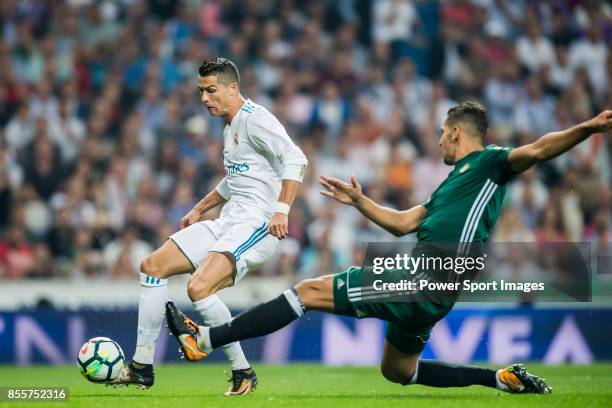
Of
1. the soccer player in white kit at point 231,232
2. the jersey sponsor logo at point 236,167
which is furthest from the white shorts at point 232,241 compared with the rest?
the jersey sponsor logo at point 236,167

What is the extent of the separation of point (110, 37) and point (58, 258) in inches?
157

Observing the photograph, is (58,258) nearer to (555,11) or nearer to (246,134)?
(246,134)

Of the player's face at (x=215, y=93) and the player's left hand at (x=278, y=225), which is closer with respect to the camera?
the player's left hand at (x=278, y=225)

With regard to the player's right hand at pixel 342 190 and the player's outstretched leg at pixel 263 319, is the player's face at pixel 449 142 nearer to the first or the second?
the player's right hand at pixel 342 190

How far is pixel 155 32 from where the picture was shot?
15.7 meters

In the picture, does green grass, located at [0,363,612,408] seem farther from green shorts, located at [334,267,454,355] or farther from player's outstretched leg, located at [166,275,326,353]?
green shorts, located at [334,267,454,355]

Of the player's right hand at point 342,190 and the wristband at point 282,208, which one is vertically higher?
the player's right hand at point 342,190

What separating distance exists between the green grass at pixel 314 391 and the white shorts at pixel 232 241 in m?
0.92

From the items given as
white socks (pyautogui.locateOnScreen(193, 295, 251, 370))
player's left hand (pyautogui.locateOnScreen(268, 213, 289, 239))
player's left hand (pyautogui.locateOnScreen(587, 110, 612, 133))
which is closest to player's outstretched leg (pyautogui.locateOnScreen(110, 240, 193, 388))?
white socks (pyautogui.locateOnScreen(193, 295, 251, 370))

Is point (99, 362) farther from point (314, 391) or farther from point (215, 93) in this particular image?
point (215, 93)

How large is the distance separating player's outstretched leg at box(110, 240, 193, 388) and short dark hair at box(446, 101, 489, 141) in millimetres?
2111

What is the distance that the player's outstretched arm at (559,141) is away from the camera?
652 cm

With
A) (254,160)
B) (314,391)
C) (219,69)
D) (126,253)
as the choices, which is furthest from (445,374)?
(126,253)

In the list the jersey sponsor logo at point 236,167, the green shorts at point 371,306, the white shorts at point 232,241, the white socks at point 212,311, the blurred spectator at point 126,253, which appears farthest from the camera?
the blurred spectator at point 126,253
